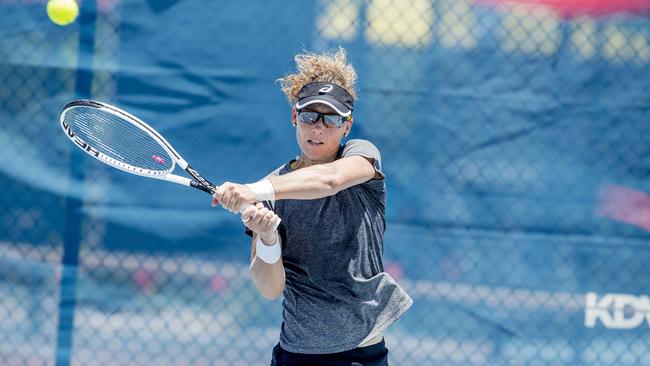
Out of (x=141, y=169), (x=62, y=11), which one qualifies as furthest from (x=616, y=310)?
(x=62, y=11)

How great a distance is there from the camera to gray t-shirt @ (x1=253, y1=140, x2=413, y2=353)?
2.96m

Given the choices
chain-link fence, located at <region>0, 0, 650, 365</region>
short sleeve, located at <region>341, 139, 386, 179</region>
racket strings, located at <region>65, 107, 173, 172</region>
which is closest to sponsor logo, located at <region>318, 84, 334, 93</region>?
short sleeve, located at <region>341, 139, 386, 179</region>

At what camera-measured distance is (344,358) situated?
2.98 meters

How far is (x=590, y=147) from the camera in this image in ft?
14.4

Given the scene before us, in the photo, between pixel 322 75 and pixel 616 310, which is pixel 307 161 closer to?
pixel 322 75

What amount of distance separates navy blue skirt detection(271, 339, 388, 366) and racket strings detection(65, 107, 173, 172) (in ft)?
3.24

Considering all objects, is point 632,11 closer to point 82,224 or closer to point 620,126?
point 620,126

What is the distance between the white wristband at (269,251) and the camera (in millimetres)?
2877

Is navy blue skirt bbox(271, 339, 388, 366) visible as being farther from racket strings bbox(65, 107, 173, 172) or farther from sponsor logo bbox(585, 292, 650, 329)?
sponsor logo bbox(585, 292, 650, 329)

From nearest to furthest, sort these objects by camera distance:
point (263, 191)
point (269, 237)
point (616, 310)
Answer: point (263, 191), point (269, 237), point (616, 310)

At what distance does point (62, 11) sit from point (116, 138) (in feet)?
2.89

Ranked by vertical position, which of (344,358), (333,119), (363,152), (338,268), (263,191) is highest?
(333,119)

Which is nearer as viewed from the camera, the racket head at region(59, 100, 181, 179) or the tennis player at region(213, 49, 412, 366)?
the tennis player at region(213, 49, 412, 366)

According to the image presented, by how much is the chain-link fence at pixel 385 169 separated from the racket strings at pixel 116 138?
56cm
